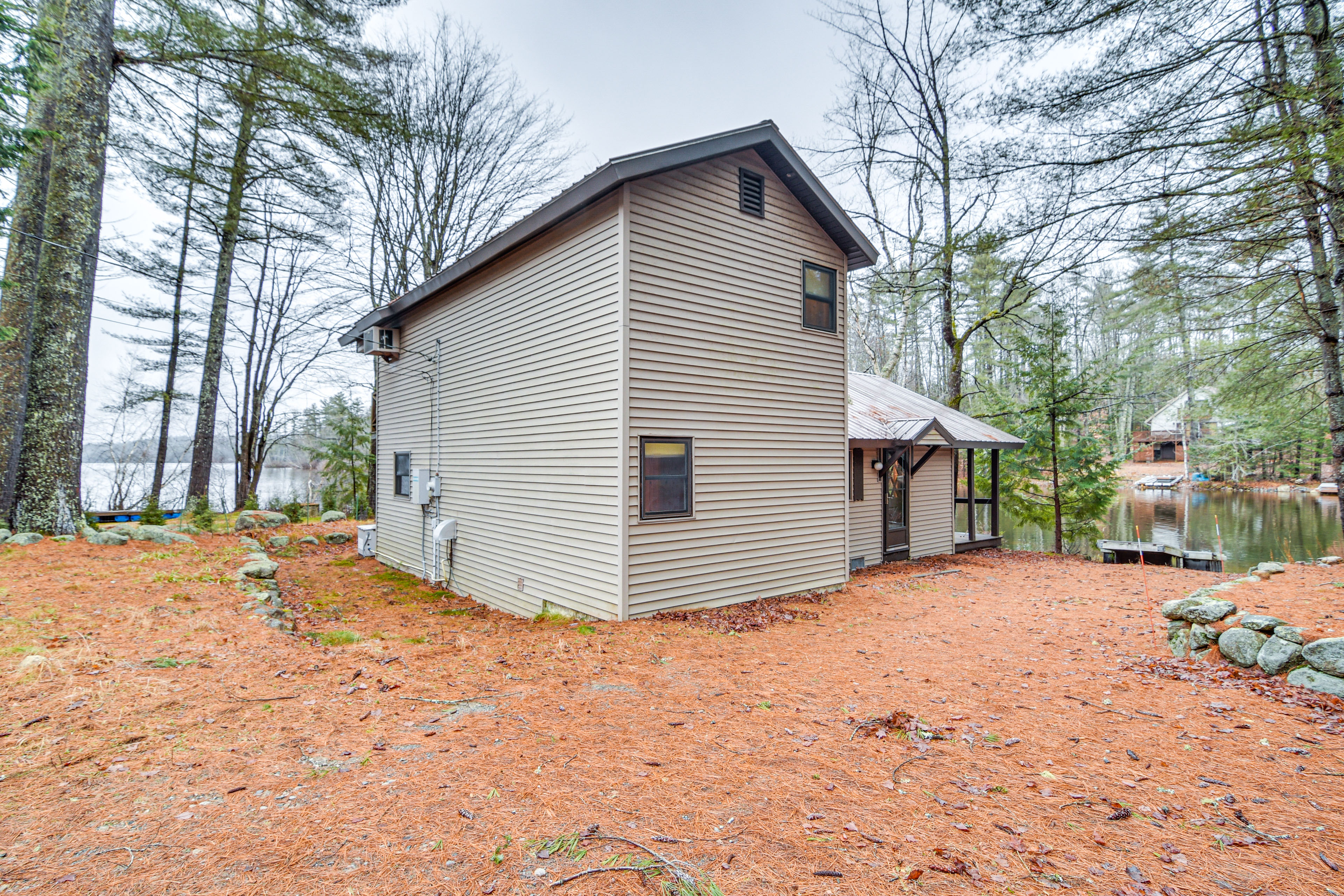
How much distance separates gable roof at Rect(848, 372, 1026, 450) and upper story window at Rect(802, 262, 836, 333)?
2117 mm

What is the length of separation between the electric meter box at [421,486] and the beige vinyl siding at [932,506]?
9358 millimetres

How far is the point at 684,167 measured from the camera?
21.3 feet

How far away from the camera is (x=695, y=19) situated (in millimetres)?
16688

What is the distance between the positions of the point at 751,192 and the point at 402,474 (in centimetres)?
844

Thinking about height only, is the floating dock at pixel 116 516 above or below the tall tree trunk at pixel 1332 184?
below

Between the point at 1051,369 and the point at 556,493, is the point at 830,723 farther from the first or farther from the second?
the point at 1051,369

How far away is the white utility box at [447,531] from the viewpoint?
8.82 metres

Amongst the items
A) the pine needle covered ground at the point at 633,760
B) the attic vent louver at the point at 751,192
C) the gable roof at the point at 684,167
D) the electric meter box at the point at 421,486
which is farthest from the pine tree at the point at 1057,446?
the electric meter box at the point at 421,486

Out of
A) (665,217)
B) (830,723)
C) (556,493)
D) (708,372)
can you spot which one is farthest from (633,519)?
(665,217)

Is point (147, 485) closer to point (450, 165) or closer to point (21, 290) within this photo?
point (21, 290)

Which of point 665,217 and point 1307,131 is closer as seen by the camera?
point 1307,131

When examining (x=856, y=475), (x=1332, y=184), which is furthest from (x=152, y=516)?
(x=1332, y=184)

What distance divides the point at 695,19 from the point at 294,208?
12604 millimetres

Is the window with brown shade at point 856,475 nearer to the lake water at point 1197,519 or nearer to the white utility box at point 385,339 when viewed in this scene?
the lake water at point 1197,519
